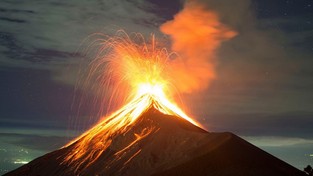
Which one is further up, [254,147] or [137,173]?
[254,147]

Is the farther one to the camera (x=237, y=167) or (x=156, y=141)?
(x=156, y=141)

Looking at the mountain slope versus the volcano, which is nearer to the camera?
the volcano

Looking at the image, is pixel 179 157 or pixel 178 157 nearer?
pixel 179 157

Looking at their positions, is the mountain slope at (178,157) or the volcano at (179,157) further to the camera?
the mountain slope at (178,157)

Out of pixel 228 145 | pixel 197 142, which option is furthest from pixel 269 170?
pixel 197 142

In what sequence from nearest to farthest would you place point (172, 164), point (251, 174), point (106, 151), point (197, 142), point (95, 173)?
point (251, 174) < point (172, 164) < point (197, 142) < point (95, 173) < point (106, 151)

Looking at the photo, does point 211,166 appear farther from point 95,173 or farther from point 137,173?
point 95,173

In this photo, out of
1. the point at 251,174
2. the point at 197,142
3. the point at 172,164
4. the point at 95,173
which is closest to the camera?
the point at 251,174
